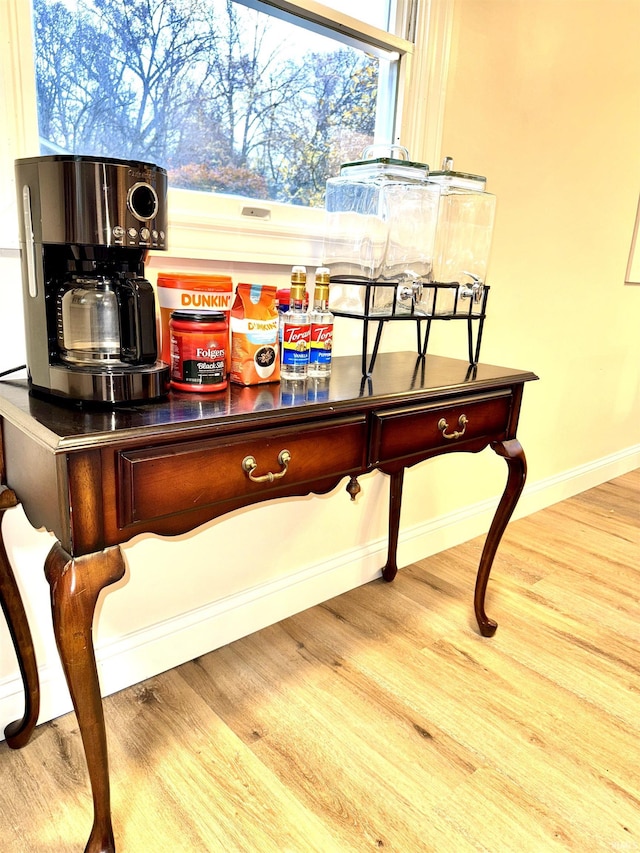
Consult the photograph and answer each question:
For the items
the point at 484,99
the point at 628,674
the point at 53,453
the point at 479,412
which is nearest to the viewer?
the point at 53,453

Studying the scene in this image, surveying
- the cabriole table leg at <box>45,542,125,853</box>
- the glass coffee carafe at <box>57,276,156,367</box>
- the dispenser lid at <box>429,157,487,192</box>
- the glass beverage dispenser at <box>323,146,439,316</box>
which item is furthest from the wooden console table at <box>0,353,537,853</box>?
the dispenser lid at <box>429,157,487,192</box>

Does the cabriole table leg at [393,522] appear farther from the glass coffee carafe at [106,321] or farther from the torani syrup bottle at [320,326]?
the glass coffee carafe at [106,321]

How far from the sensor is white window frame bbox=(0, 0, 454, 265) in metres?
1.19

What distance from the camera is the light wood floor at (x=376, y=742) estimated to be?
1232 millimetres

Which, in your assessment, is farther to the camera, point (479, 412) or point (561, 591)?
point (561, 591)

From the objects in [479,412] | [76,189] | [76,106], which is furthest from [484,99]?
[76,189]

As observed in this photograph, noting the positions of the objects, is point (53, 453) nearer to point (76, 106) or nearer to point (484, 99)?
point (76, 106)

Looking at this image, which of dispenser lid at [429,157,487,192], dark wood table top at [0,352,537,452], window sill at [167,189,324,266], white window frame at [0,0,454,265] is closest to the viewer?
dark wood table top at [0,352,537,452]

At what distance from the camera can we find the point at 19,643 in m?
1.29

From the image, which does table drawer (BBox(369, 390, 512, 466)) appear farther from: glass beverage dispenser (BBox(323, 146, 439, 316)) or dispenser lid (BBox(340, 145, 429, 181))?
dispenser lid (BBox(340, 145, 429, 181))

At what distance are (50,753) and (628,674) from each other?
1551 millimetres

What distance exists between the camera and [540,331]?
8.46 ft

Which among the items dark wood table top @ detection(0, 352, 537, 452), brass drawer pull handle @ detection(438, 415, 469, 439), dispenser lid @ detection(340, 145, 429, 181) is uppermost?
dispenser lid @ detection(340, 145, 429, 181)

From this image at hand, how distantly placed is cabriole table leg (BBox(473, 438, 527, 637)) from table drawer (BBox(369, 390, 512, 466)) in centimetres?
6
